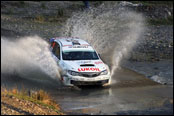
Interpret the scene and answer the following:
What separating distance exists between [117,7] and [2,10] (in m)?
12.3

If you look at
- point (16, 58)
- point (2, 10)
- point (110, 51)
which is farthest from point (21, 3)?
point (16, 58)

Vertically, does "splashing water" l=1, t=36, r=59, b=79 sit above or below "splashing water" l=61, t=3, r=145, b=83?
below

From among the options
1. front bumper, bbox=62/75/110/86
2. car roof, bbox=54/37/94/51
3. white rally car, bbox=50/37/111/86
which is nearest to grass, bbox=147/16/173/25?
car roof, bbox=54/37/94/51

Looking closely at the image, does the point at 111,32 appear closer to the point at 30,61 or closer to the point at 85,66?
the point at 30,61

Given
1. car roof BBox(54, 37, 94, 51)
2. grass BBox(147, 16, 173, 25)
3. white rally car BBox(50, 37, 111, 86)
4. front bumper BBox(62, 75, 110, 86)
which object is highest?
grass BBox(147, 16, 173, 25)

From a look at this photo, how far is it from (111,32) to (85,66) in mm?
17729

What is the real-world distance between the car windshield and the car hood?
54 centimetres

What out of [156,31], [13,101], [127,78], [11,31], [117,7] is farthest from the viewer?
[117,7]

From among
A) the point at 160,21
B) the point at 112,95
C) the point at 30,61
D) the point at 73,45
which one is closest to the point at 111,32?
the point at 160,21

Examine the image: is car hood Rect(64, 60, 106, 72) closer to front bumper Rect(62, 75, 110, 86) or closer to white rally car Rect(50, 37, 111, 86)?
white rally car Rect(50, 37, 111, 86)

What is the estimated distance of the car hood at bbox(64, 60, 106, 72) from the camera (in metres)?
15.5

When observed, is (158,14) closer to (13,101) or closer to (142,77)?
(142,77)

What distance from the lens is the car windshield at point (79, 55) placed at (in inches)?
654

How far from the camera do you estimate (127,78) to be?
1747 cm
